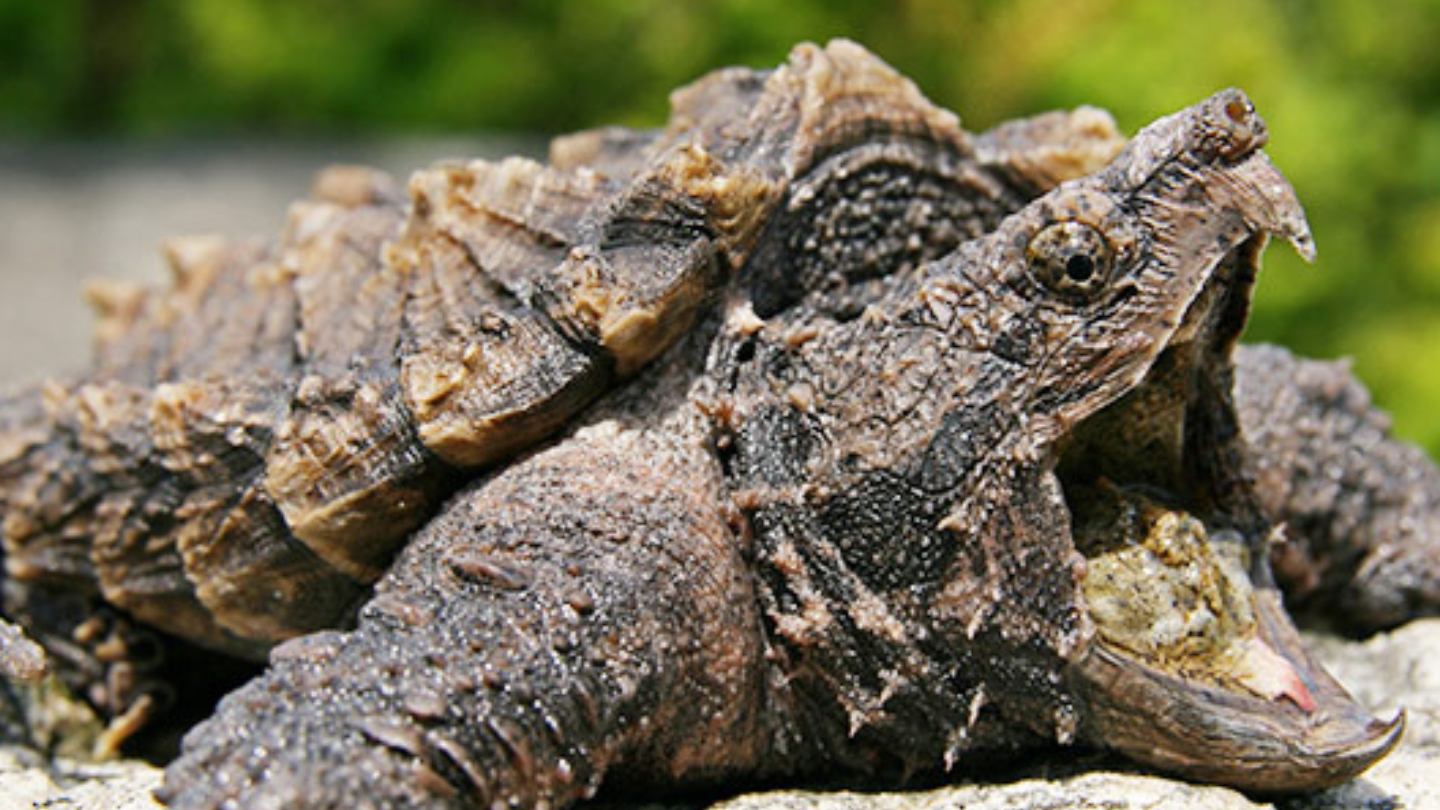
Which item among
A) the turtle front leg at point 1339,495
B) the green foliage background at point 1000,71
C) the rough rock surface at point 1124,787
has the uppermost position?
the green foliage background at point 1000,71

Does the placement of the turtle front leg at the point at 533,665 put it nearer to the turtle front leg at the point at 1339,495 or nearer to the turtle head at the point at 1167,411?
the turtle head at the point at 1167,411

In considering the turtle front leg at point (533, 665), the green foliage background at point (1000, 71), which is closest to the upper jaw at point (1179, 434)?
the turtle front leg at point (533, 665)

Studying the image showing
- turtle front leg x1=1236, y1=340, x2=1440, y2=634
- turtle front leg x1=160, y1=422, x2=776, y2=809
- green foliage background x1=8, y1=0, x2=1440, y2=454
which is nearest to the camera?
turtle front leg x1=160, y1=422, x2=776, y2=809

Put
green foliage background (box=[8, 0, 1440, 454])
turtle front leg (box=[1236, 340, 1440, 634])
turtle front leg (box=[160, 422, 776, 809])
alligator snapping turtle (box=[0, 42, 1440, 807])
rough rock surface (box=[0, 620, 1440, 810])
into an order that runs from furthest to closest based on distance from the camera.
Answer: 1. green foliage background (box=[8, 0, 1440, 454])
2. turtle front leg (box=[1236, 340, 1440, 634])
3. rough rock surface (box=[0, 620, 1440, 810])
4. alligator snapping turtle (box=[0, 42, 1440, 807])
5. turtle front leg (box=[160, 422, 776, 809])

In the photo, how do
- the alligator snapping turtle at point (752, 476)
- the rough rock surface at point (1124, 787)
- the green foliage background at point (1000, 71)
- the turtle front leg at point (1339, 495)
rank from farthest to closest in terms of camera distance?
1. the green foliage background at point (1000, 71)
2. the turtle front leg at point (1339, 495)
3. the rough rock surface at point (1124, 787)
4. the alligator snapping turtle at point (752, 476)

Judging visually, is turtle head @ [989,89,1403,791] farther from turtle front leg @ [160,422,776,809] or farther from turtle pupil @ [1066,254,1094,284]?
turtle front leg @ [160,422,776,809]

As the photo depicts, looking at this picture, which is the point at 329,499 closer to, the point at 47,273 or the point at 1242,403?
the point at 1242,403

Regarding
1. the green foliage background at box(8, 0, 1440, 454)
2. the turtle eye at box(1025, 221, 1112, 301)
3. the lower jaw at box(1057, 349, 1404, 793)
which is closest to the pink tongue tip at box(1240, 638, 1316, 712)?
the lower jaw at box(1057, 349, 1404, 793)
